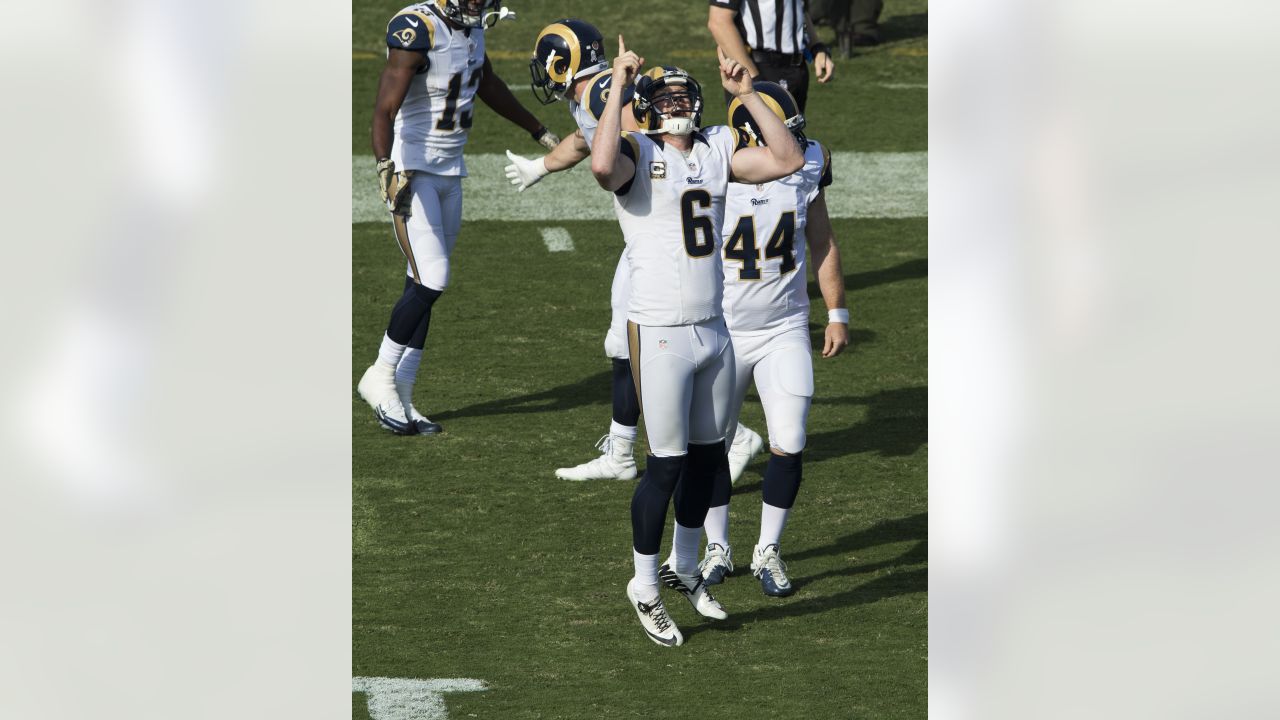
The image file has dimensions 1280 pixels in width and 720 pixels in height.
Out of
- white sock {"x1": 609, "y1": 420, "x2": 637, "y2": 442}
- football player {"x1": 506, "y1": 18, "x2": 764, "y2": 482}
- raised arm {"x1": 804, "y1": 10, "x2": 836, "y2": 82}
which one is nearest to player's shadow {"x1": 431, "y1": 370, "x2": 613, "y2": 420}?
football player {"x1": 506, "y1": 18, "x2": 764, "y2": 482}

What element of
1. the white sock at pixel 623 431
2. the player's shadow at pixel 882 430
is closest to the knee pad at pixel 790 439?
the white sock at pixel 623 431

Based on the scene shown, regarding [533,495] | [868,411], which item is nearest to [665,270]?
[533,495]

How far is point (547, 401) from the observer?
26.2 feet

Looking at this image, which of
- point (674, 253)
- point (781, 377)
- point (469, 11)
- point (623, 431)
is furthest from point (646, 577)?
point (469, 11)

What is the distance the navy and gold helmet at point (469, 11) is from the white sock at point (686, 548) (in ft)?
9.82

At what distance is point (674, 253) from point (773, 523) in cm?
115

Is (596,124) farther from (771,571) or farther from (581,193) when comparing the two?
A: (581,193)

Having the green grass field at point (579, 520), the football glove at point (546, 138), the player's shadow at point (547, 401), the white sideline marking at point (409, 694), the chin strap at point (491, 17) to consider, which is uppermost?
the chin strap at point (491, 17)

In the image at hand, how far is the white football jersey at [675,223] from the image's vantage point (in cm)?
474

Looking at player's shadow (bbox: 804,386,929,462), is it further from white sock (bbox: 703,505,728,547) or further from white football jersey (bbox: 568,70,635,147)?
white football jersey (bbox: 568,70,635,147)

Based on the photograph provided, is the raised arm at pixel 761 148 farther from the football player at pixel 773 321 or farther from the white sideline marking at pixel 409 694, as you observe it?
the white sideline marking at pixel 409 694
